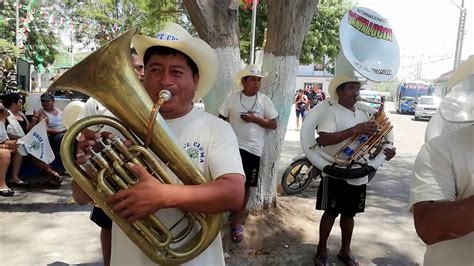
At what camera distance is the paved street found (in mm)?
3595

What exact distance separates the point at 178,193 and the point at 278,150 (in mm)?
3033

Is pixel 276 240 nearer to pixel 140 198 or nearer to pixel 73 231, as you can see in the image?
pixel 73 231

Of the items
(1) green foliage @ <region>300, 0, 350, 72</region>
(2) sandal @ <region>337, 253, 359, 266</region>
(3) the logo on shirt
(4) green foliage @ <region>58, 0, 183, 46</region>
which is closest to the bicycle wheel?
(2) sandal @ <region>337, 253, 359, 266</region>

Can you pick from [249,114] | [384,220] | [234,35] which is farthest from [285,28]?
[384,220]

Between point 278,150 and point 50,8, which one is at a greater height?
point 50,8

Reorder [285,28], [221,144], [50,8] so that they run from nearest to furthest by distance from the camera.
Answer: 1. [221,144]
2. [285,28]
3. [50,8]

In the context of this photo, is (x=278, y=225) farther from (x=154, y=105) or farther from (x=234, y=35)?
(x=154, y=105)

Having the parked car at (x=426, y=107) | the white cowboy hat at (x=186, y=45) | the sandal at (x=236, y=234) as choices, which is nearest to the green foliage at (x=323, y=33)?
the parked car at (x=426, y=107)

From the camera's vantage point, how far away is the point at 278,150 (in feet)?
14.1

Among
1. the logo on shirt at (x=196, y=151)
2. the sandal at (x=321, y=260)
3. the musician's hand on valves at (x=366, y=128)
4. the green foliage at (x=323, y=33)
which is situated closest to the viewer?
the logo on shirt at (x=196, y=151)

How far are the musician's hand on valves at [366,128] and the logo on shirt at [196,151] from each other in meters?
1.89

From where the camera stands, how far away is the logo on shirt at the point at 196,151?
1.56m

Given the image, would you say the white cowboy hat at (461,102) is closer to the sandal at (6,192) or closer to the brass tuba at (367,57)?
the brass tuba at (367,57)

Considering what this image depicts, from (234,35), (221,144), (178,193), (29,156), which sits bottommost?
(29,156)
